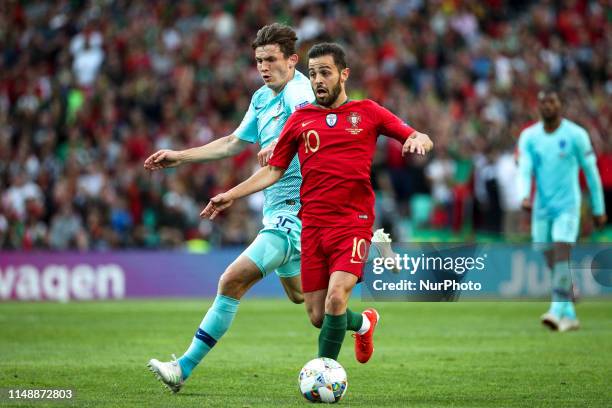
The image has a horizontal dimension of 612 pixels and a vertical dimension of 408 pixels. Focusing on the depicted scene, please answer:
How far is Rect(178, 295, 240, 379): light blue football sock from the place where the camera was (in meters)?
8.74

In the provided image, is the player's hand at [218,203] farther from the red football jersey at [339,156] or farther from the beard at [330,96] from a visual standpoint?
the beard at [330,96]

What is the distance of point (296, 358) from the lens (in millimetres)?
11367

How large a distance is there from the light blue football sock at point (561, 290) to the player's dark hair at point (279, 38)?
6328 mm

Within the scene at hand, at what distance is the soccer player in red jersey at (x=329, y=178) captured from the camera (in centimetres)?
814

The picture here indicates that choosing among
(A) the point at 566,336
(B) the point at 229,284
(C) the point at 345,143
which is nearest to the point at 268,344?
(A) the point at 566,336

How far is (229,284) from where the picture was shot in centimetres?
879

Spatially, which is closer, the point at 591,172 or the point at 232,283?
the point at 232,283

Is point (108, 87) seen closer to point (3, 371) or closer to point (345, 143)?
point (3, 371)

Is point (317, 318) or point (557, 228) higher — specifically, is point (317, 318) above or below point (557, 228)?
below

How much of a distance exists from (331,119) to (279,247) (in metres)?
1.17

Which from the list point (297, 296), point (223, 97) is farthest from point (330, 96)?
point (223, 97)

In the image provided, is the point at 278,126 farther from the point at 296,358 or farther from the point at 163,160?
the point at 296,358
